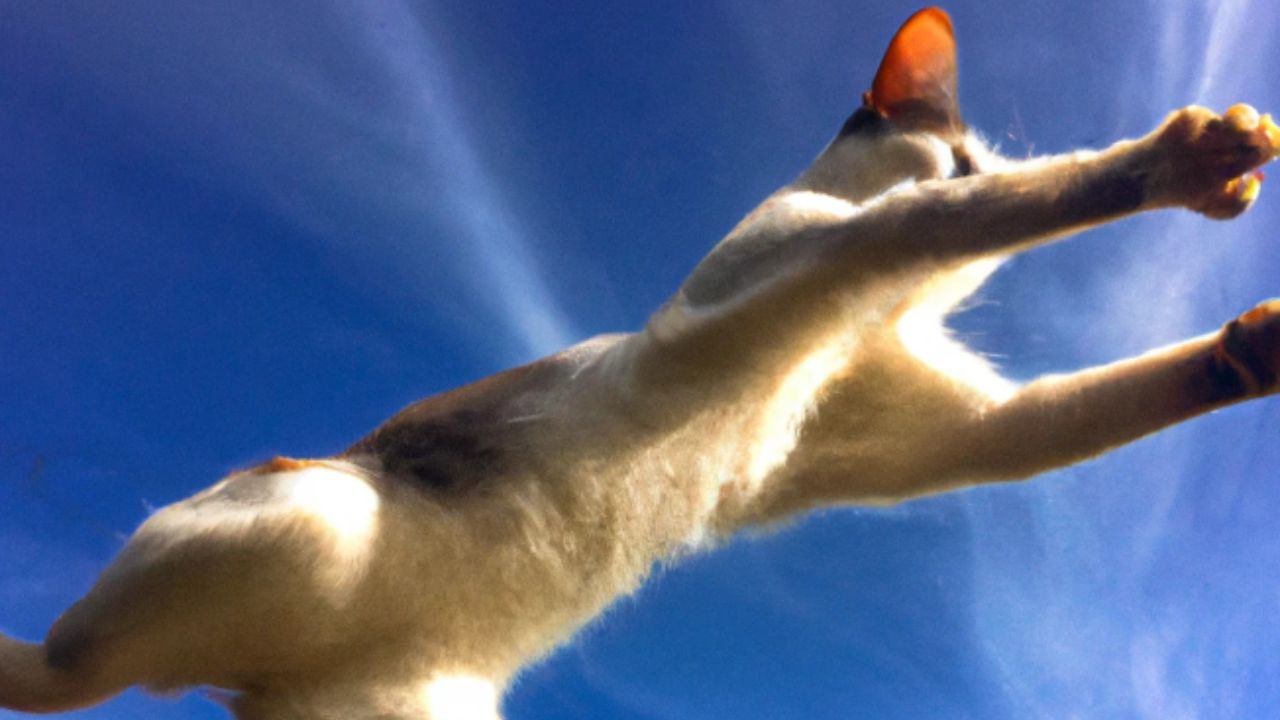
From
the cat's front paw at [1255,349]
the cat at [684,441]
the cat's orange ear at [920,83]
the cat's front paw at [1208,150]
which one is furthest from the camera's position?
the cat's orange ear at [920,83]

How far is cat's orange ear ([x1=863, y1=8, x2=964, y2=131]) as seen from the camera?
79.7 inches

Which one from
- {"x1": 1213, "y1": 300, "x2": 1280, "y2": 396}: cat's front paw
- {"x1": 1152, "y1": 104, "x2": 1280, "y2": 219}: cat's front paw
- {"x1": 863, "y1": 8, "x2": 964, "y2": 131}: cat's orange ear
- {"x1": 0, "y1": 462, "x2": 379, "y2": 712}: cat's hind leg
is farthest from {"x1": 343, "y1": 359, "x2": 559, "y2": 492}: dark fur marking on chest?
{"x1": 1213, "y1": 300, "x2": 1280, "y2": 396}: cat's front paw

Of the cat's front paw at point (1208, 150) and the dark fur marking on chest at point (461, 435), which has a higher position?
the dark fur marking on chest at point (461, 435)

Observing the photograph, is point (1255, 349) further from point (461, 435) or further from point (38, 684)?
point (38, 684)

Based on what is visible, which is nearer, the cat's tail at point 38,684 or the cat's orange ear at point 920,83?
the cat's tail at point 38,684

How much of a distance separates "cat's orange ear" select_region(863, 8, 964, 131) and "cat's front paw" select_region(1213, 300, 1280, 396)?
29.7 inches

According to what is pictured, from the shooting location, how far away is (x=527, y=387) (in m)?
2.14

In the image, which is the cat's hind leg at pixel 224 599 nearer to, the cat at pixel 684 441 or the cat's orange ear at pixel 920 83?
the cat at pixel 684 441

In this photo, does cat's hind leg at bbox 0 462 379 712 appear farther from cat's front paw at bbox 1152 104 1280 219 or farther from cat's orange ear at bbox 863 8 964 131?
cat's front paw at bbox 1152 104 1280 219

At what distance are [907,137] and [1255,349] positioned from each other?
2.78 feet

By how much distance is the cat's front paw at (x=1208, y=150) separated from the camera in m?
1.49

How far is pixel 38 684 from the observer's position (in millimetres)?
1864

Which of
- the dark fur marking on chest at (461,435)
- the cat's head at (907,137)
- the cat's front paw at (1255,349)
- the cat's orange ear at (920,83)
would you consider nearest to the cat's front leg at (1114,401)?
the cat's front paw at (1255,349)

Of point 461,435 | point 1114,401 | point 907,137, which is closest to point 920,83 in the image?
point 907,137
